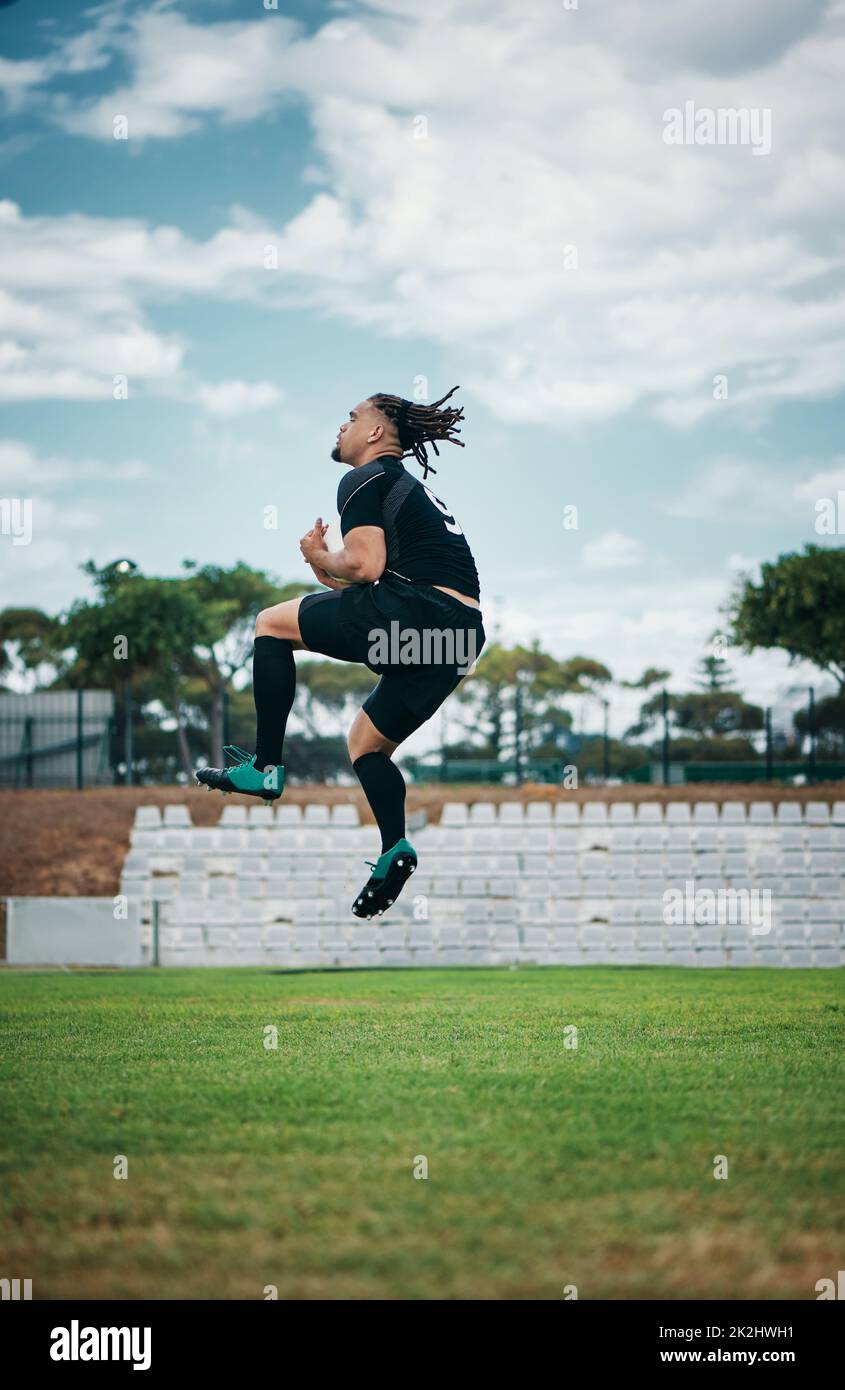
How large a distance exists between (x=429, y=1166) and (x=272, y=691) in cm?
281

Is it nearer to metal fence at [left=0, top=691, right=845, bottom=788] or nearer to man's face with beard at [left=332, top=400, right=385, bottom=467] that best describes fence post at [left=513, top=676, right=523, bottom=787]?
metal fence at [left=0, top=691, right=845, bottom=788]

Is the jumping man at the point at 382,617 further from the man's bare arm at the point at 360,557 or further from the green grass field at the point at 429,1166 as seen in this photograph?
the green grass field at the point at 429,1166

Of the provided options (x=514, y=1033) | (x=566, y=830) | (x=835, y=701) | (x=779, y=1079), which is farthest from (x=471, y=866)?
(x=779, y=1079)

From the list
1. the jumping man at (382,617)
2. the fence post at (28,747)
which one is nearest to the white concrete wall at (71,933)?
the fence post at (28,747)

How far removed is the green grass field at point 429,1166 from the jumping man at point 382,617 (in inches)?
41.6

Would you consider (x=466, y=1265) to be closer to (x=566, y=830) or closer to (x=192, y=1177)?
(x=192, y=1177)

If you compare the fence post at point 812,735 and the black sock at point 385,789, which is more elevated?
the fence post at point 812,735

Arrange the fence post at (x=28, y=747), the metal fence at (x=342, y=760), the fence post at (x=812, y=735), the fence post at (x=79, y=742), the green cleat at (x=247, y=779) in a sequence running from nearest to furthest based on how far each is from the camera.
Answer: the green cleat at (x=247, y=779) < the fence post at (x=79, y=742) < the fence post at (x=812, y=735) < the metal fence at (x=342, y=760) < the fence post at (x=28, y=747)

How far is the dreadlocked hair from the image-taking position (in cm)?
572

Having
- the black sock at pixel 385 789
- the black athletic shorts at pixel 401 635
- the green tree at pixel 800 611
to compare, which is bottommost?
the black sock at pixel 385 789

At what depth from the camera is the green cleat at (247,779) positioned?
5.45 metres

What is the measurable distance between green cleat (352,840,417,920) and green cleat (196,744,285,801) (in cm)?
52

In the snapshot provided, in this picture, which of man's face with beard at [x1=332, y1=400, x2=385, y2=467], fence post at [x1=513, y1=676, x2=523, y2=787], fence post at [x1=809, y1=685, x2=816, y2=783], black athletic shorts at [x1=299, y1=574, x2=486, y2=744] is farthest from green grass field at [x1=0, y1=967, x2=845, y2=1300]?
fence post at [x1=809, y1=685, x2=816, y2=783]

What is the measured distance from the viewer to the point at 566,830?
21672 mm
